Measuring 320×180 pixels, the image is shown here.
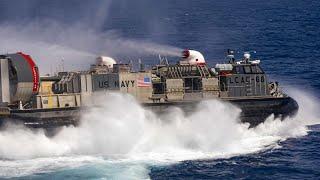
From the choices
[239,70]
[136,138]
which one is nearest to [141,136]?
[136,138]

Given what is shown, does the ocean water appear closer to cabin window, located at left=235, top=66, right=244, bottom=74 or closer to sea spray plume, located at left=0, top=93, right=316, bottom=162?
sea spray plume, located at left=0, top=93, right=316, bottom=162

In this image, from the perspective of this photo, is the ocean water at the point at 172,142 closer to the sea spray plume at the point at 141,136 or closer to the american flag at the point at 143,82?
the sea spray plume at the point at 141,136

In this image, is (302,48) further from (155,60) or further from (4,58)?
(4,58)

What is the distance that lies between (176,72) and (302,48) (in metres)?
41.7

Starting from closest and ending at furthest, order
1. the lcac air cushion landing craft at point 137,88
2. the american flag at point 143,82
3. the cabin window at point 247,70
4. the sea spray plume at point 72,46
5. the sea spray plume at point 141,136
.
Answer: the sea spray plume at point 141,136 → the lcac air cushion landing craft at point 137,88 → the american flag at point 143,82 → the cabin window at point 247,70 → the sea spray plume at point 72,46

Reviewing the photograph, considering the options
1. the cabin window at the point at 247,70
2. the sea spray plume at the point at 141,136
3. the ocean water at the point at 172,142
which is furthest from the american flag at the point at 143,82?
the cabin window at the point at 247,70

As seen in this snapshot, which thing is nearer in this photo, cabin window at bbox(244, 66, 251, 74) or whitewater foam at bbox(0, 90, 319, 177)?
whitewater foam at bbox(0, 90, 319, 177)

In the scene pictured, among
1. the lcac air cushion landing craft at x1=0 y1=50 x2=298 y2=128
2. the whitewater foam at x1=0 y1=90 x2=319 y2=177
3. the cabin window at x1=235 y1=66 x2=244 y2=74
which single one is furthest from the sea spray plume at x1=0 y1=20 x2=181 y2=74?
the whitewater foam at x1=0 y1=90 x2=319 y2=177

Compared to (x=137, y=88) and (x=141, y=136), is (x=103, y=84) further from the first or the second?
(x=141, y=136)

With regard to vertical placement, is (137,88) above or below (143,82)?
below

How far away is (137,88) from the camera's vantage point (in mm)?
44188

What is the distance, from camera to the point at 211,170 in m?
37.1

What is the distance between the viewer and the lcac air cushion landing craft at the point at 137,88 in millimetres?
41500

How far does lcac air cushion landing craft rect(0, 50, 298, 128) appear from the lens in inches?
1634
